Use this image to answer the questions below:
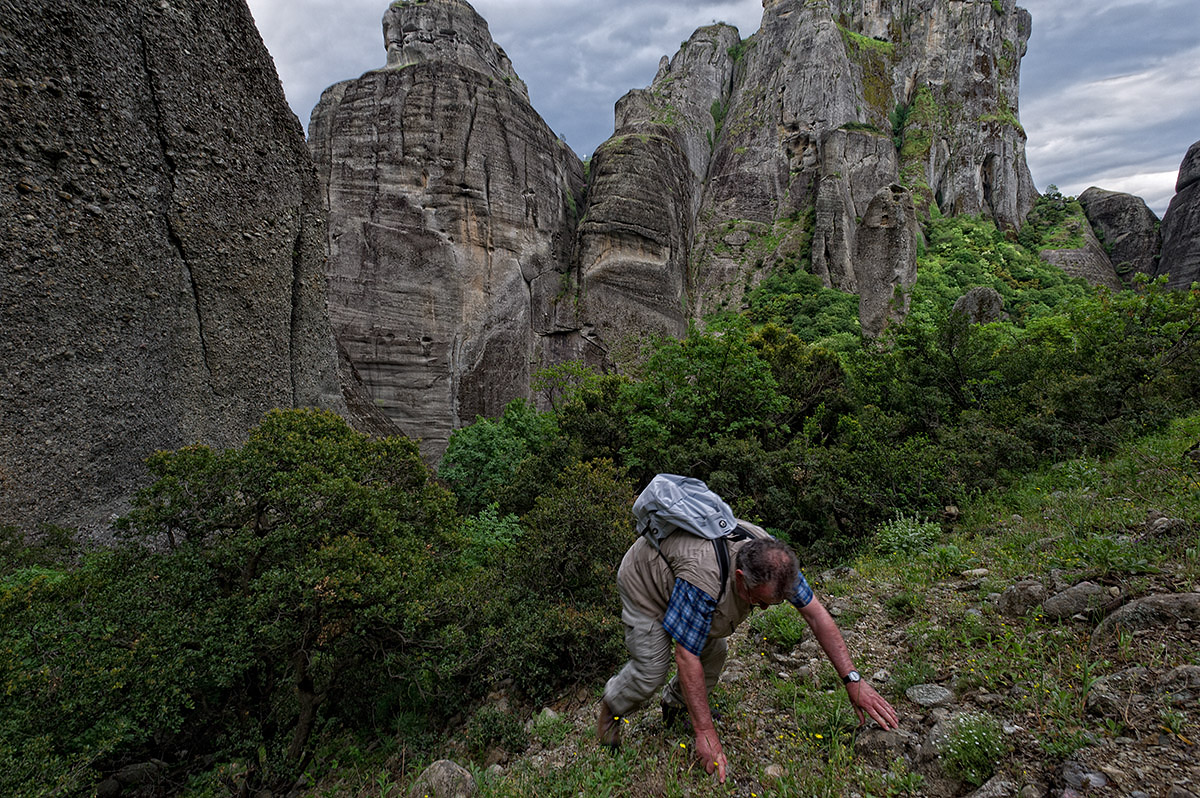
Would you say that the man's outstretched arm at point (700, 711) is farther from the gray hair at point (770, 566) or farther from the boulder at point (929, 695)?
the boulder at point (929, 695)

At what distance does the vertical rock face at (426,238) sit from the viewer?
74.0ft

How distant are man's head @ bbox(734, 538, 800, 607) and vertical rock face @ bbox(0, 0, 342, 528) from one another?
451 inches

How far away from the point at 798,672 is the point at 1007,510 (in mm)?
4356

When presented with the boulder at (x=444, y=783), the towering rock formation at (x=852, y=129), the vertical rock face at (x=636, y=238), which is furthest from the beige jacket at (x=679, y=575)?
the towering rock formation at (x=852, y=129)

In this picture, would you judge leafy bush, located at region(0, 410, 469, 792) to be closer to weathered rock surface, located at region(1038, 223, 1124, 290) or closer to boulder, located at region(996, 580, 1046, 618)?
boulder, located at region(996, 580, 1046, 618)

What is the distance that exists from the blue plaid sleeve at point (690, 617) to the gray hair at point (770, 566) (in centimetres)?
23

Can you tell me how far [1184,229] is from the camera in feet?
119

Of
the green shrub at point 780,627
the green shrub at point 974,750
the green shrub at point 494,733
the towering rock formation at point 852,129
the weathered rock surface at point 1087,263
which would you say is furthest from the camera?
the weathered rock surface at point 1087,263

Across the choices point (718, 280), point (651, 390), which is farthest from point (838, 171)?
point (651, 390)

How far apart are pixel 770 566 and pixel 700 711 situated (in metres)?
0.88

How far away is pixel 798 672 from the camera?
12.3 feet

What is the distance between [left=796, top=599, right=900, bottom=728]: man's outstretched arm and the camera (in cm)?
260

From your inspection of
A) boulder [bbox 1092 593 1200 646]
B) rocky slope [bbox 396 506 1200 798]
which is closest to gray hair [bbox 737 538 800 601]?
rocky slope [bbox 396 506 1200 798]

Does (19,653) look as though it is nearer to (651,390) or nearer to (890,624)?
(890,624)
